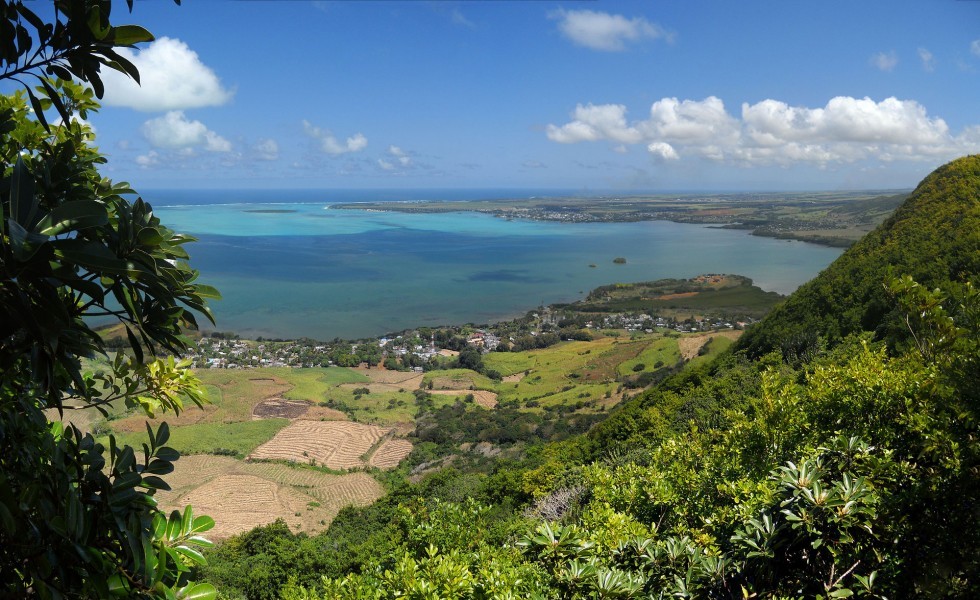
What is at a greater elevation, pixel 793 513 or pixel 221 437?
pixel 793 513

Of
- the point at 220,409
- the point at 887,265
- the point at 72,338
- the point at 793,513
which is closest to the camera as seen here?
the point at 72,338

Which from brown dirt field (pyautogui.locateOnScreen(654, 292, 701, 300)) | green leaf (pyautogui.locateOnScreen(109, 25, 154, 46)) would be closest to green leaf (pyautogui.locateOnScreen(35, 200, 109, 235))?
green leaf (pyautogui.locateOnScreen(109, 25, 154, 46))

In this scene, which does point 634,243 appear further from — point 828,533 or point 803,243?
point 828,533

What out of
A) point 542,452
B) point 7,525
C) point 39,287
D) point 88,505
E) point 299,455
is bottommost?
point 299,455

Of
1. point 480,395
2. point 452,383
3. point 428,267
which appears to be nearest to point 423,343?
point 452,383

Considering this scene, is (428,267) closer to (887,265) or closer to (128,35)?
(887,265)

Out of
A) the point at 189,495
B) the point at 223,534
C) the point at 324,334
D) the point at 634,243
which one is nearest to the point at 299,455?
the point at 189,495

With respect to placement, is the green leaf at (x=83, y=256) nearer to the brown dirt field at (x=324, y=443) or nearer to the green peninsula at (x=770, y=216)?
the brown dirt field at (x=324, y=443)

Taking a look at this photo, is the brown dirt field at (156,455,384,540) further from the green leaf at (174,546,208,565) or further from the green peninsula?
the green peninsula
